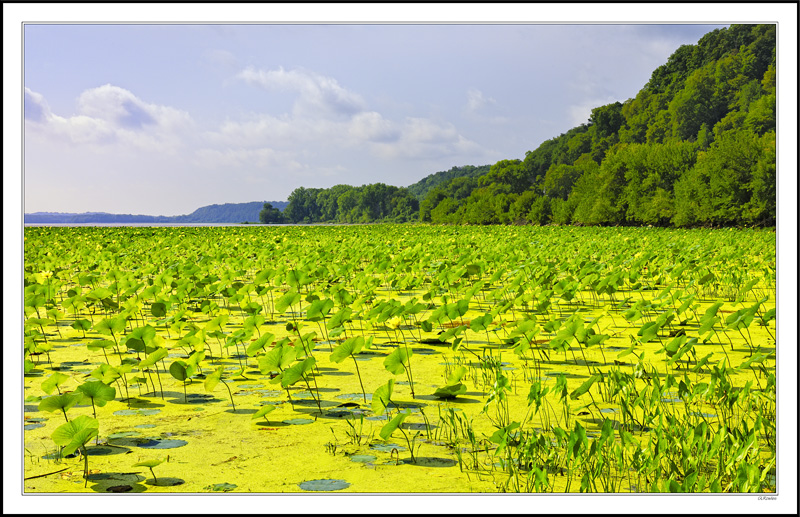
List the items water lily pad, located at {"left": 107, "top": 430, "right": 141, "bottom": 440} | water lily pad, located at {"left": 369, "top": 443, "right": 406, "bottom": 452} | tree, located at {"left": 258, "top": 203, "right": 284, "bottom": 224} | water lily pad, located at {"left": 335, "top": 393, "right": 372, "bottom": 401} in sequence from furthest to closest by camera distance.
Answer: tree, located at {"left": 258, "top": 203, "right": 284, "bottom": 224}, water lily pad, located at {"left": 335, "top": 393, "right": 372, "bottom": 401}, water lily pad, located at {"left": 107, "top": 430, "right": 141, "bottom": 440}, water lily pad, located at {"left": 369, "top": 443, "right": 406, "bottom": 452}

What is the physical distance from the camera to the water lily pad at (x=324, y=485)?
185 cm

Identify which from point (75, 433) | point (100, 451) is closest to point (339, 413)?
point (100, 451)

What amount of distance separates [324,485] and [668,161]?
33.5 meters

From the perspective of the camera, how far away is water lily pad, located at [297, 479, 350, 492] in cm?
185

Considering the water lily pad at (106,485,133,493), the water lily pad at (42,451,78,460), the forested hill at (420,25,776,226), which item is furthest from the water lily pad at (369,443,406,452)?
the forested hill at (420,25,776,226)

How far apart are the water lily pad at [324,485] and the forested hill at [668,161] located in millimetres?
2922

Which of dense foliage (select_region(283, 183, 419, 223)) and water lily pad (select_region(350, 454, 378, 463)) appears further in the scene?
dense foliage (select_region(283, 183, 419, 223))

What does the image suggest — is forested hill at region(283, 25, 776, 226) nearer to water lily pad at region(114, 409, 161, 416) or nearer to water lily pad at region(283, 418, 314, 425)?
water lily pad at region(283, 418, 314, 425)

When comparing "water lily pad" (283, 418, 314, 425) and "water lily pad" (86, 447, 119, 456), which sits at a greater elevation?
"water lily pad" (283, 418, 314, 425)

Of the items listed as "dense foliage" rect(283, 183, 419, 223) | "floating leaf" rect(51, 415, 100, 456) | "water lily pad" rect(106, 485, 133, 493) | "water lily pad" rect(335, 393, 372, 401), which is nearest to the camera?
"water lily pad" rect(106, 485, 133, 493)

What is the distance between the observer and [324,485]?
1.88 meters

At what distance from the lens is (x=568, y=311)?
5383 mm

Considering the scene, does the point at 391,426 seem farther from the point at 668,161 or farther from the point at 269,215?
the point at 269,215

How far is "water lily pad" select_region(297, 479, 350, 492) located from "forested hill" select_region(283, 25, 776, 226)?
2922 mm
